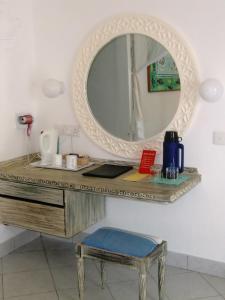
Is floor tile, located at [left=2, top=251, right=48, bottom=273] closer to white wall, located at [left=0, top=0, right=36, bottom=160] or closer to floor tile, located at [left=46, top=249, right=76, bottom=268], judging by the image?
floor tile, located at [left=46, top=249, right=76, bottom=268]

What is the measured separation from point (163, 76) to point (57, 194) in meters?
1.03

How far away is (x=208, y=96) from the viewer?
7.79 feet

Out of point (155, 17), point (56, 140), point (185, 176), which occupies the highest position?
point (155, 17)

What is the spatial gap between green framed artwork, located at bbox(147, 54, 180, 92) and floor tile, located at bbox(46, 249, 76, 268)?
1.38 metres

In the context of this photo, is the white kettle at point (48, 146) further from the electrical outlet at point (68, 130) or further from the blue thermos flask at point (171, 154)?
the blue thermos flask at point (171, 154)

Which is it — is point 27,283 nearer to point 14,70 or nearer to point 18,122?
point 18,122

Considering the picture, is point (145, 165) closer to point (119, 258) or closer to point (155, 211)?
point (155, 211)

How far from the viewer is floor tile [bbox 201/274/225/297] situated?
2.49 meters

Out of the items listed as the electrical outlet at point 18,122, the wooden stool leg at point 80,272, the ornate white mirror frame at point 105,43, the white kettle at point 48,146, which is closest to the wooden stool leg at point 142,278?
the wooden stool leg at point 80,272

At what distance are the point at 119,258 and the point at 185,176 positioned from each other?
2.32ft

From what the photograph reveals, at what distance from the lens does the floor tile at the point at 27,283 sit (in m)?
2.53

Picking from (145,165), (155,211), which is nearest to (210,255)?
(155,211)

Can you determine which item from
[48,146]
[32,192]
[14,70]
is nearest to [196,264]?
[32,192]

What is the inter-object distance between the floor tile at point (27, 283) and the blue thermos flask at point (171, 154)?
1071 mm
